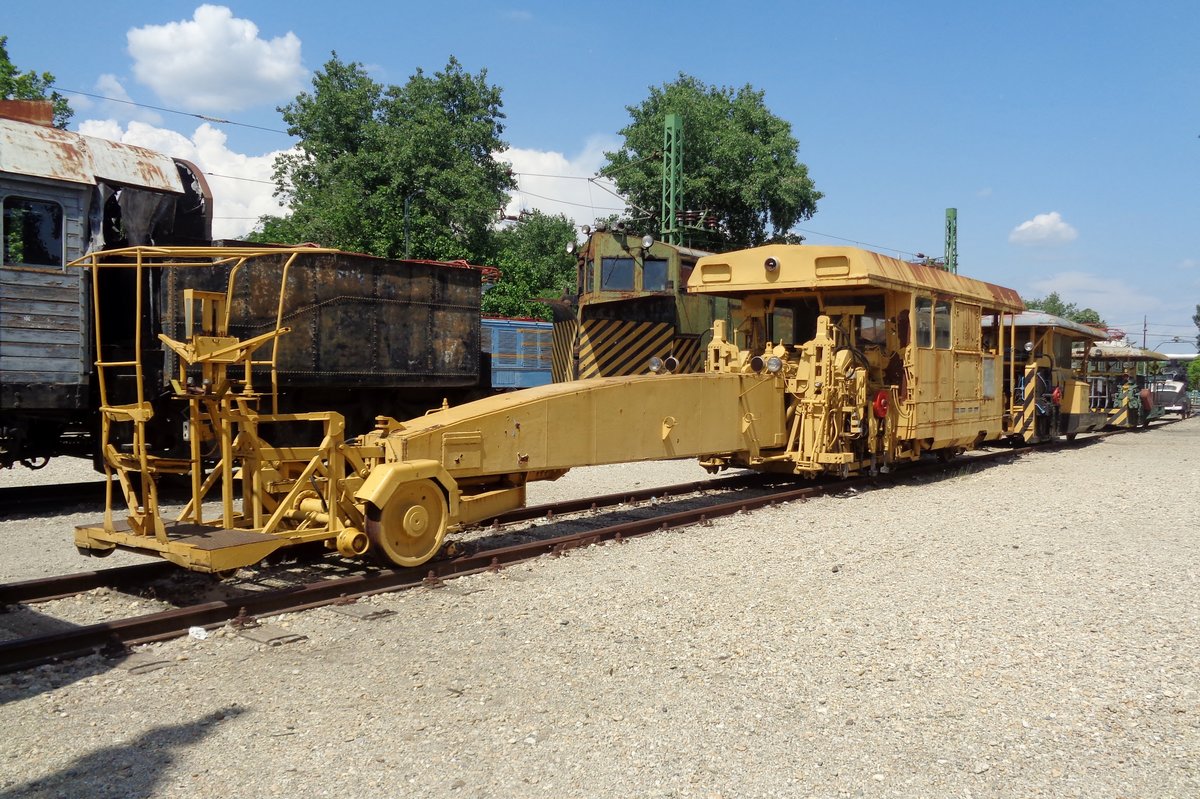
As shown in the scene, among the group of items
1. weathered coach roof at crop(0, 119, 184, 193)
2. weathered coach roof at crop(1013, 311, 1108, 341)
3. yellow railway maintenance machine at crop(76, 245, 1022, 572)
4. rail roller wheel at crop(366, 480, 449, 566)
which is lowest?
rail roller wheel at crop(366, 480, 449, 566)

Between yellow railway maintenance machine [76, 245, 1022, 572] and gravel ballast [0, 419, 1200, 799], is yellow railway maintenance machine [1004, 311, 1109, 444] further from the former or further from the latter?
gravel ballast [0, 419, 1200, 799]

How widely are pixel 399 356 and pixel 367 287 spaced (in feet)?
3.16

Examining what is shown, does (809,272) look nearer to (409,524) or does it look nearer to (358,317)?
(358,317)

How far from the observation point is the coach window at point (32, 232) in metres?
8.84

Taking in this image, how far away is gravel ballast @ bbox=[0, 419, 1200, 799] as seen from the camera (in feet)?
11.3

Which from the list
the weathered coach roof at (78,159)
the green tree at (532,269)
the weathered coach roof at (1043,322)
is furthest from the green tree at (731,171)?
the weathered coach roof at (78,159)

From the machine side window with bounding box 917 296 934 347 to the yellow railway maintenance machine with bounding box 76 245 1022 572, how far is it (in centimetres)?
3

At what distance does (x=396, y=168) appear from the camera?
3158 centimetres

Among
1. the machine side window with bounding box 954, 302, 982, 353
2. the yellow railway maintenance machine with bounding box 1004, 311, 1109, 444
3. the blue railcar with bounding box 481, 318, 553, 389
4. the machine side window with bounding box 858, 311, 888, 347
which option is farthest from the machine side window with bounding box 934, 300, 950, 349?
the blue railcar with bounding box 481, 318, 553, 389

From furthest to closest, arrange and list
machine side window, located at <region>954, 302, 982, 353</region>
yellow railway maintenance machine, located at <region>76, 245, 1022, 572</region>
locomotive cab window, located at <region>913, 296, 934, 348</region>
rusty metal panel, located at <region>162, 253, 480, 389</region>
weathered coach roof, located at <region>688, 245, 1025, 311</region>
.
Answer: machine side window, located at <region>954, 302, 982, 353</region>, locomotive cab window, located at <region>913, 296, 934, 348</region>, rusty metal panel, located at <region>162, 253, 480, 389</region>, weathered coach roof, located at <region>688, 245, 1025, 311</region>, yellow railway maintenance machine, located at <region>76, 245, 1022, 572</region>

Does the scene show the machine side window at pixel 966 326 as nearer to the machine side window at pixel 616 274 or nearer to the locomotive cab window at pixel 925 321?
the locomotive cab window at pixel 925 321

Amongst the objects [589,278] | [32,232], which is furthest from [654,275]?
[32,232]

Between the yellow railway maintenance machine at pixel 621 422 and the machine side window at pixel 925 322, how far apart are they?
3cm

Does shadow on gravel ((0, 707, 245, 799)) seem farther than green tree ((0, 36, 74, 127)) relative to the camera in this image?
No
